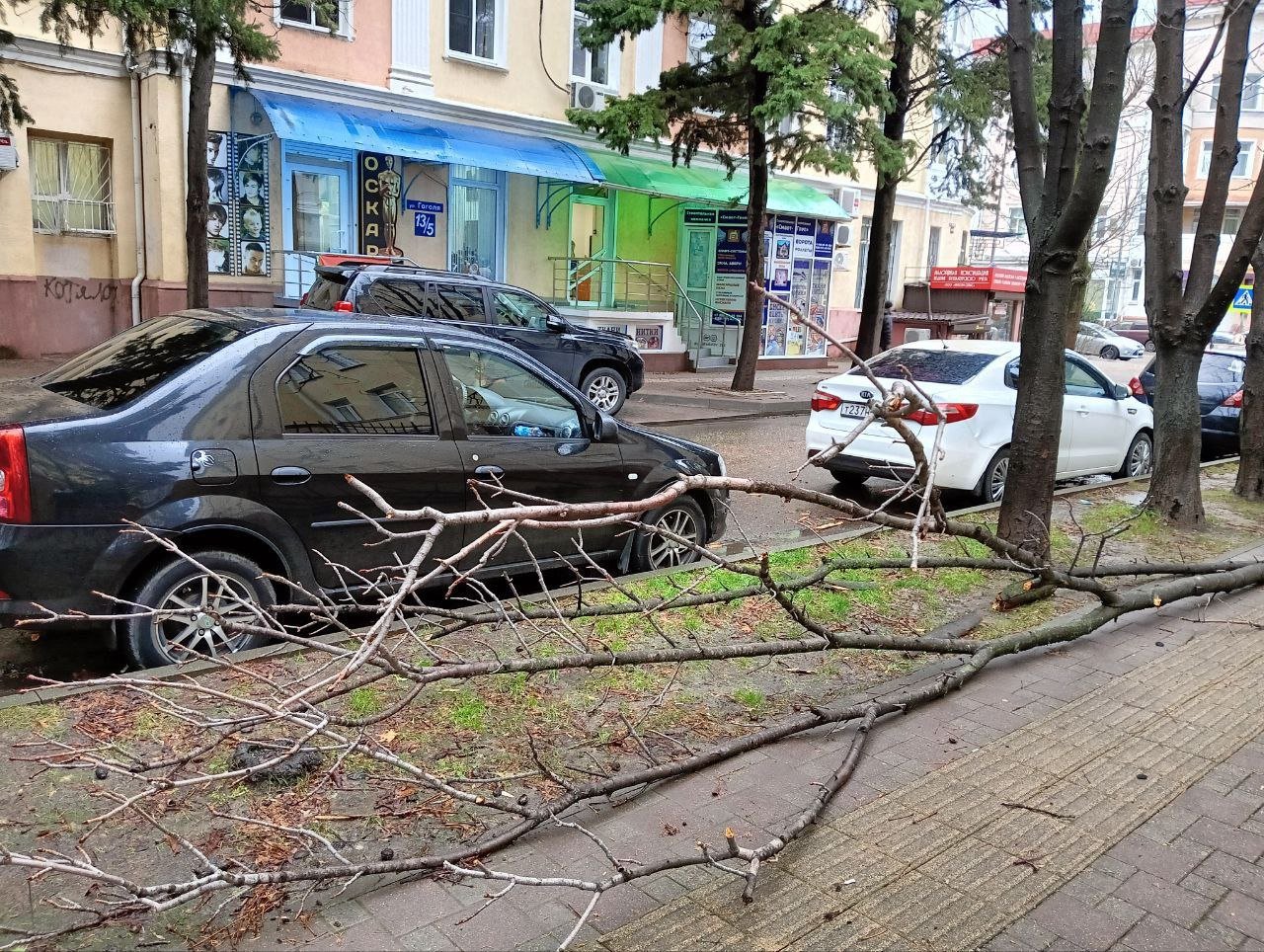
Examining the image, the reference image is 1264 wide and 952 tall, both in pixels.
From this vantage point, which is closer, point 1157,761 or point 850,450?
point 1157,761

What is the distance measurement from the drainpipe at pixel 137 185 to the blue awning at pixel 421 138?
69.4 inches

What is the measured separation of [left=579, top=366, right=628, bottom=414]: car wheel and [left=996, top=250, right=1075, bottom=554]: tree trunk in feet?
26.0

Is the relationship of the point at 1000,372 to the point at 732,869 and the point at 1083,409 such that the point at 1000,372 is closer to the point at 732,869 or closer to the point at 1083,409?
the point at 1083,409

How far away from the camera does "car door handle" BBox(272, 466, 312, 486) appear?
198 inches

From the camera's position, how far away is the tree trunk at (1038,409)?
7.08 m

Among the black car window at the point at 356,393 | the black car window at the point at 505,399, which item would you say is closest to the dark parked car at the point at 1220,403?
the black car window at the point at 505,399

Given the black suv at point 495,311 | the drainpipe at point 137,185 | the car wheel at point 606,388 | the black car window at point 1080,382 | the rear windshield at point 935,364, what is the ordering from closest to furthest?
the rear windshield at point 935,364 → the black car window at point 1080,382 → the black suv at point 495,311 → the car wheel at point 606,388 → the drainpipe at point 137,185

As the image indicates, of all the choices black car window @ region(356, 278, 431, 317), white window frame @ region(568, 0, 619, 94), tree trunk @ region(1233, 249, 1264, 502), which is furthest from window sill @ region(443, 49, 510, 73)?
tree trunk @ region(1233, 249, 1264, 502)

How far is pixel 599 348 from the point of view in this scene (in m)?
14.7

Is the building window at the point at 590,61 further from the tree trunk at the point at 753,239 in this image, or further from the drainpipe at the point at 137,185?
the drainpipe at the point at 137,185

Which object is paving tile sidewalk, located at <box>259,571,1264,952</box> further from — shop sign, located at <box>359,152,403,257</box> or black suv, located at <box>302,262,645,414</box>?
shop sign, located at <box>359,152,403,257</box>

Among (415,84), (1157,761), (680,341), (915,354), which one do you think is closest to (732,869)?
(1157,761)

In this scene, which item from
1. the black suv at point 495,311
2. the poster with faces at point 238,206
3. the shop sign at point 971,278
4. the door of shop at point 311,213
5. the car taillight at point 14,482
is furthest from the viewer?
the shop sign at point 971,278

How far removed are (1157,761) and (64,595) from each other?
186 inches
